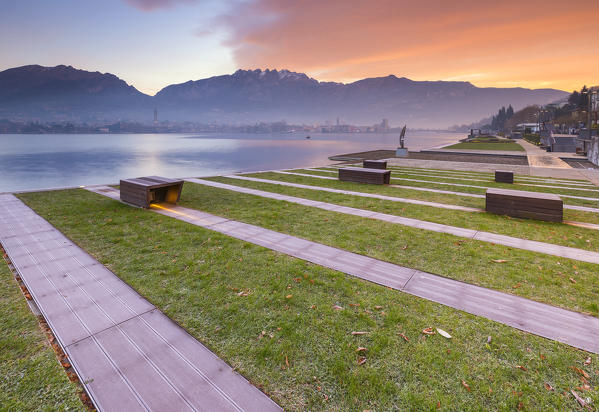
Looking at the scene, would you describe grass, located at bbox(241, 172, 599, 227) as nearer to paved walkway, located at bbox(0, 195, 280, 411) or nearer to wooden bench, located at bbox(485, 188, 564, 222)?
wooden bench, located at bbox(485, 188, 564, 222)

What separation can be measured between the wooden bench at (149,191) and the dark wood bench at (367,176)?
25.3 ft

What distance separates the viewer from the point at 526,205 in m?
8.20

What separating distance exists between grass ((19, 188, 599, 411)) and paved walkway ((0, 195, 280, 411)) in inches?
7.0

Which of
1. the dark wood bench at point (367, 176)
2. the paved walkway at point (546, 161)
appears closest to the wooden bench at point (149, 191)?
the dark wood bench at point (367, 176)

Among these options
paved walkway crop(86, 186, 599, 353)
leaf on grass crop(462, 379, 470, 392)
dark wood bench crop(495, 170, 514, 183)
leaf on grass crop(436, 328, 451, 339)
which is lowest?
leaf on grass crop(462, 379, 470, 392)

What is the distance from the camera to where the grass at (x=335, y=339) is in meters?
2.68

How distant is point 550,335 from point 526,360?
2.31ft

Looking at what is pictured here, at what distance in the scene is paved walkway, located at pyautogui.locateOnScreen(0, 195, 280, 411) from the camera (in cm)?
262

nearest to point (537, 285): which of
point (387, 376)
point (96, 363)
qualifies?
point (387, 376)

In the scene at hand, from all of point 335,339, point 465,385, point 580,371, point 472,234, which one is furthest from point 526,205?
point 335,339

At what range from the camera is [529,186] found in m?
13.2

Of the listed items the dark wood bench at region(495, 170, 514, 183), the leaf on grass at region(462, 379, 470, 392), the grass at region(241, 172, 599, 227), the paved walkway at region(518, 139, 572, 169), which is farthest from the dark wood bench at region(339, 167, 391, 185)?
the paved walkway at region(518, 139, 572, 169)

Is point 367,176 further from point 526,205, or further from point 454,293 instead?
point 454,293

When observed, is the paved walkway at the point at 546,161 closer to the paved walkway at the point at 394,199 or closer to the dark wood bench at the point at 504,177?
the dark wood bench at the point at 504,177
